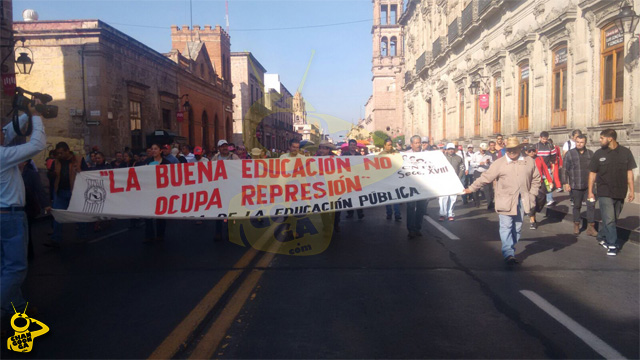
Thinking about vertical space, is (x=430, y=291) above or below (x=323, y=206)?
below

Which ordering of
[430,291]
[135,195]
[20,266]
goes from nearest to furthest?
[20,266] → [430,291] → [135,195]

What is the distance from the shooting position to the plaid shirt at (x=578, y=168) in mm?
9633

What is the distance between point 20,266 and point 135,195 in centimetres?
341

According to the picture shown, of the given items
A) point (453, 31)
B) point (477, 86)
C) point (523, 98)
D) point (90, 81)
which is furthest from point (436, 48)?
point (90, 81)

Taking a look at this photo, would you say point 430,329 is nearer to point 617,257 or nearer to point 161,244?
point 617,257

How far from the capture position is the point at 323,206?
8016 mm

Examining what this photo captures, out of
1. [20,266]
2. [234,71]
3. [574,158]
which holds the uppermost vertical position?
[234,71]

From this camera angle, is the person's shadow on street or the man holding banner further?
the man holding banner

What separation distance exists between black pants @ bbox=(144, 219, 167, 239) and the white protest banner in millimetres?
1414

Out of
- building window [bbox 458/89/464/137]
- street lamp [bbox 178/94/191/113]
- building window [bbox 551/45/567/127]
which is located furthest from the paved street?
building window [bbox 458/89/464/137]

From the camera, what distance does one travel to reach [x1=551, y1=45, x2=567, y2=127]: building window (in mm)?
18047

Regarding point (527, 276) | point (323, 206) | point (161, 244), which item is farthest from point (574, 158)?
point (161, 244)

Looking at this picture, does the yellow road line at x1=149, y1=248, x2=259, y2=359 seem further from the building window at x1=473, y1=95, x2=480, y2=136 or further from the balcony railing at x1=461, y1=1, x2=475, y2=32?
the balcony railing at x1=461, y1=1, x2=475, y2=32

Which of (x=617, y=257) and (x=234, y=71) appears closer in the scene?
(x=617, y=257)
